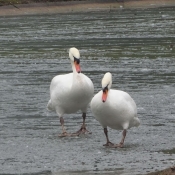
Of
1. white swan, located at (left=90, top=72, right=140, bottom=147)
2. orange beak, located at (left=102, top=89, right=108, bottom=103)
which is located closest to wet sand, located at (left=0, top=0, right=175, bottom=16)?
white swan, located at (left=90, top=72, right=140, bottom=147)

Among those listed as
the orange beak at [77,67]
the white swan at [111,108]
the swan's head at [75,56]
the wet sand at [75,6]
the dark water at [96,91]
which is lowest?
the wet sand at [75,6]

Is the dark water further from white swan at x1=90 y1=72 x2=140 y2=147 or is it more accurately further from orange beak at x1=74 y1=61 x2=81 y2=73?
orange beak at x1=74 y1=61 x2=81 y2=73

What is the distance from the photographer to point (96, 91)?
64.6ft

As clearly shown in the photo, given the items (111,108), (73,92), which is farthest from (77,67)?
(111,108)

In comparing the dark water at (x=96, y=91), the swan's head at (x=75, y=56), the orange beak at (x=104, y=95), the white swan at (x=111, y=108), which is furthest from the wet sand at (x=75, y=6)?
the orange beak at (x=104, y=95)

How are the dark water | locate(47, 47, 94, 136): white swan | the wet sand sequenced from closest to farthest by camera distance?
the dark water
locate(47, 47, 94, 136): white swan
the wet sand

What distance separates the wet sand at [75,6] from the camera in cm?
5897

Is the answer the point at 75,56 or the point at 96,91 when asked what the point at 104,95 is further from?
the point at 96,91

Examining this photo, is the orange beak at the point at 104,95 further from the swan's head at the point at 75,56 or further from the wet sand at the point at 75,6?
the wet sand at the point at 75,6

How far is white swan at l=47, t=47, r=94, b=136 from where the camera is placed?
46.0ft

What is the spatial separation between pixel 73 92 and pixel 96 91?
18.7 feet

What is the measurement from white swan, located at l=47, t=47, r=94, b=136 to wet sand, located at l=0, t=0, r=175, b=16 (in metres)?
43.2

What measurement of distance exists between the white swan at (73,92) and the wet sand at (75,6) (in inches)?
1699

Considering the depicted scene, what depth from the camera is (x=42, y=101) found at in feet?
59.8
